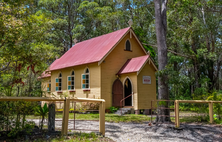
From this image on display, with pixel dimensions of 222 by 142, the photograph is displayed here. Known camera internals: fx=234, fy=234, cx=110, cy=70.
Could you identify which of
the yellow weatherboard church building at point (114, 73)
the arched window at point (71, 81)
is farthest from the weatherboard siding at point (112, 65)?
the arched window at point (71, 81)

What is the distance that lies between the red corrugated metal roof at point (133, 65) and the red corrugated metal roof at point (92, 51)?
2.28 m

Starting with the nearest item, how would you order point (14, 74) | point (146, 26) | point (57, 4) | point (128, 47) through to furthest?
1. point (14, 74)
2. point (128, 47)
3. point (146, 26)
4. point (57, 4)

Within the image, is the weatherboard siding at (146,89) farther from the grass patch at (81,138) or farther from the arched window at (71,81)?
the grass patch at (81,138)

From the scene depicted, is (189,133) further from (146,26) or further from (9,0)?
(146,26)

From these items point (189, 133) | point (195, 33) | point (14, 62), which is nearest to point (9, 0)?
point (14, 62)

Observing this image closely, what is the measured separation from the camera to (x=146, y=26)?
34.7 metres

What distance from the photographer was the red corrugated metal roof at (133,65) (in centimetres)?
1995

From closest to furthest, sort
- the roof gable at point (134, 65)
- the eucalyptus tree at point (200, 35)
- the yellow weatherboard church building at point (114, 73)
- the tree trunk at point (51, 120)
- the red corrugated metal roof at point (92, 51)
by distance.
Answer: the tree trunk at point (51, 120)
the roof gable at point (134, 65)
the yellow weatherboard church building at point (114, 73)
the red corrugated metal roof at point (92, 51)
the eucalyptus tree at point (200, 35)

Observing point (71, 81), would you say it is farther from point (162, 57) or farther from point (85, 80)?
point (162, 57)

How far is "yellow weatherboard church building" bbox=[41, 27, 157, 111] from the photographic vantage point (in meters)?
20.2

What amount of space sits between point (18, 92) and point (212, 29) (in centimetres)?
2082

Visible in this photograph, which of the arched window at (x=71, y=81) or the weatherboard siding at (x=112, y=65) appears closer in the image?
the weatherboard siding at (x=112, y=65)

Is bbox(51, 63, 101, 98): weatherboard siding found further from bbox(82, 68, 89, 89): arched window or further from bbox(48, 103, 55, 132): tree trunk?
bbox(48, 103, 55, 132): tree trunk

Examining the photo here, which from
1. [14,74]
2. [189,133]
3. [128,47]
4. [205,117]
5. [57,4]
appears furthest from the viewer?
[57,4]
